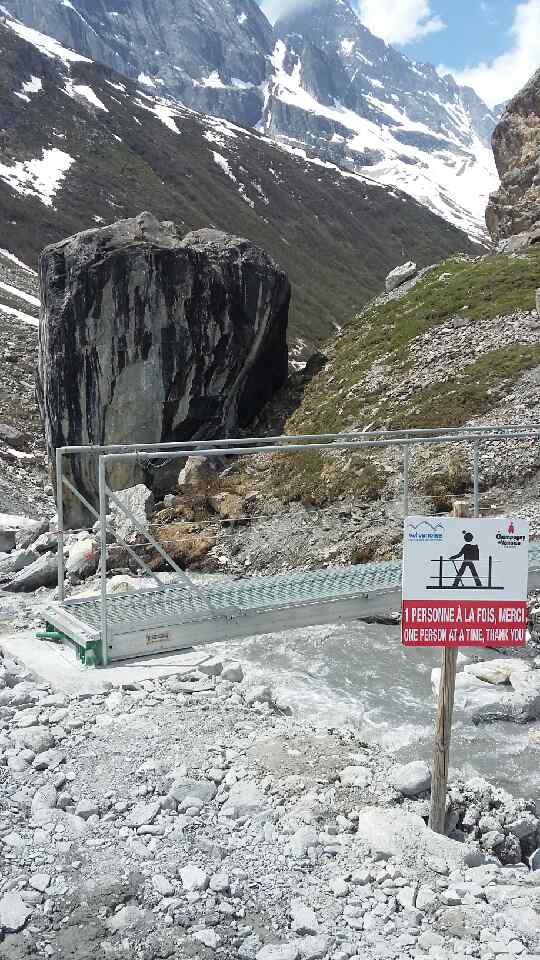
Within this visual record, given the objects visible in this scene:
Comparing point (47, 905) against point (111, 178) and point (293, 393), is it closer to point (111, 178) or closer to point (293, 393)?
point (293, 393)

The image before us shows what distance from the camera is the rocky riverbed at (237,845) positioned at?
556 cm

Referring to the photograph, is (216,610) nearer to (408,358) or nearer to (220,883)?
(220,883)

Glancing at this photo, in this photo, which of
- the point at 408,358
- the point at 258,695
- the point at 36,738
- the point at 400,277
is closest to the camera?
the point at 36,738

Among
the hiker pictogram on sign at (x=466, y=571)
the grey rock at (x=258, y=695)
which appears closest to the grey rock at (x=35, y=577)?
the grey rock at (x=258, y=695)

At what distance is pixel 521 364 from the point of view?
25.0m

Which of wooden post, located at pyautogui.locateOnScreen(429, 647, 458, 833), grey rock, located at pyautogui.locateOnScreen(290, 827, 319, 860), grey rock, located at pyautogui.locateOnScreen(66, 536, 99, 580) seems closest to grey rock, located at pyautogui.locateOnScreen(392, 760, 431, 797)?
wooden post, located at pyautogui.locateOnScreen(429, 647, 458, 833)

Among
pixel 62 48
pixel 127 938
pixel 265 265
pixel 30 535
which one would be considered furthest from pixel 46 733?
pixel 62 48

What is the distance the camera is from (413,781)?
289 inches

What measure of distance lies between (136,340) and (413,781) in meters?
24.9

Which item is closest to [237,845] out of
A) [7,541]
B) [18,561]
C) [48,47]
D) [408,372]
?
[18,561]

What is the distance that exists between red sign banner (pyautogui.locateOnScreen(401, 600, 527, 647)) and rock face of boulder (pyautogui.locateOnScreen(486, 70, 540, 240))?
38532mm

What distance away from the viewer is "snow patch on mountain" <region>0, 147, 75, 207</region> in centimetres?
11044

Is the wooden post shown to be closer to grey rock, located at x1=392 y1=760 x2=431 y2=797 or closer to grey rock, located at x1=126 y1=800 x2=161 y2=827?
grey rock, located at x1=392 y1=760 x2=431 y2=797

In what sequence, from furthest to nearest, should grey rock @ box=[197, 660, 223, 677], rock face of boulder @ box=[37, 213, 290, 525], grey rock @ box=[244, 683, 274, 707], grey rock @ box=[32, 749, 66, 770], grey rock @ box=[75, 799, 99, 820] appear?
rock face of boulder @ box=[37, 213, 290, 525] → grey rock @ box=[197, 660, 223, 677] → grey rock @ box=[244, 683, 274, 707] → grey rock @ box=[32, 749, 66, 770] → grey rock @ box=[75, 799, 99, 820]
